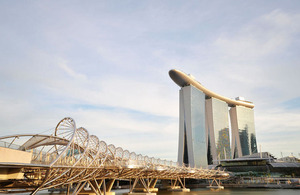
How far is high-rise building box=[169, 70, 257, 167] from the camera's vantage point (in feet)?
377

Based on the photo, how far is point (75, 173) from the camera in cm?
3158

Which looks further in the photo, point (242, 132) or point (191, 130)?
point (242, 132)

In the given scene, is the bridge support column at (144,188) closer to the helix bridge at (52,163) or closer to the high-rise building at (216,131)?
the helix bridge at (52,163)

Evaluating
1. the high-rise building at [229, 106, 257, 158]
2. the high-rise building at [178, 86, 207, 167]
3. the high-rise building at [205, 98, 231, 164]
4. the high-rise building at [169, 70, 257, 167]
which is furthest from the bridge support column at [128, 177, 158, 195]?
the high-rise building at [229, 106, 257, 158]

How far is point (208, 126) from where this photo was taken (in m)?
143

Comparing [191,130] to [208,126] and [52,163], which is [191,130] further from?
[52,163]

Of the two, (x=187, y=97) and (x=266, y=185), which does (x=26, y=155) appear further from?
(x=187, y=97)

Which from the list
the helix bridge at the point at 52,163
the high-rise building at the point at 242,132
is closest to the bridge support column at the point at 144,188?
the helix bridge at the point at 52,163

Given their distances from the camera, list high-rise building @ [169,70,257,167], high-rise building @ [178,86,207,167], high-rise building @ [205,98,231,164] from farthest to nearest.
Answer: high-rise building @ [205,98,231,164] → high-rise building @ [169,70,257,167] → high-rise building @ [178,86,207,167]

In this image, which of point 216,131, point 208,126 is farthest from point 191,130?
point 208,126

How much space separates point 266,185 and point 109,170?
54.1 meters

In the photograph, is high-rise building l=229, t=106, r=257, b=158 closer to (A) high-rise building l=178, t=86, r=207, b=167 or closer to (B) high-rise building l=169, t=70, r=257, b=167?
(B) high-rise building l=169, t=70, r=257, b=167

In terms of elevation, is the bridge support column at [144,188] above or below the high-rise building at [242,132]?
below

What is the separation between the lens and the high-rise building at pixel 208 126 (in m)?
115
